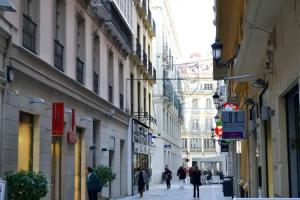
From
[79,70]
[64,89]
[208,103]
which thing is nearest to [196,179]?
[79,70]

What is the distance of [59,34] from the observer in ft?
64.1

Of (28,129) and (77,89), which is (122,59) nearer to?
(77,89)

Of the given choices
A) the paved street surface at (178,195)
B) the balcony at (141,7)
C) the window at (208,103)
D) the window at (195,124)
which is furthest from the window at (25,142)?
the window at (208,103)

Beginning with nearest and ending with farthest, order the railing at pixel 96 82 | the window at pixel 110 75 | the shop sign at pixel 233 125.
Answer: the shop sign at pixel 233 125, the railing at pixel 96 82, the window at pixel 110 75

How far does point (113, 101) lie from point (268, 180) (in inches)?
618

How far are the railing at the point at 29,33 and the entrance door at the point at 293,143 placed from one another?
770 cm

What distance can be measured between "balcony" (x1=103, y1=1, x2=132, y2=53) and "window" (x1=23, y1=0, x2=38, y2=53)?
9.29 m

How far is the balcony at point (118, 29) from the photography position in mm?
27047

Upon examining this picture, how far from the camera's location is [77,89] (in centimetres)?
2098

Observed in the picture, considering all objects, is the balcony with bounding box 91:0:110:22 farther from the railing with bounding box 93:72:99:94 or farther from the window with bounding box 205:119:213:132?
the window with bounding box 205:119:213:132

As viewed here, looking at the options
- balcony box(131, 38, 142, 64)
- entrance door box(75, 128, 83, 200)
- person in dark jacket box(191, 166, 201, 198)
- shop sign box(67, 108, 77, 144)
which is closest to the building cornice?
shop sign box(67, 108, 77, 144)

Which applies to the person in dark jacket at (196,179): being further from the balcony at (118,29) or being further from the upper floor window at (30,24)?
the upper floor window at (30,24)

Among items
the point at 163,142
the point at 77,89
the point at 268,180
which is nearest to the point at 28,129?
the point at 77,89

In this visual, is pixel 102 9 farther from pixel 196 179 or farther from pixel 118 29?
pixel 196 179
